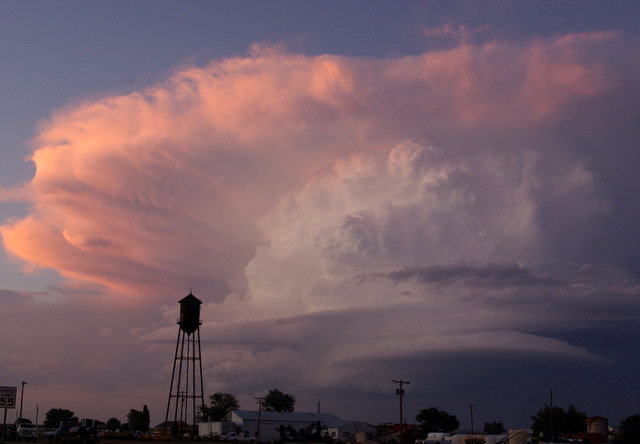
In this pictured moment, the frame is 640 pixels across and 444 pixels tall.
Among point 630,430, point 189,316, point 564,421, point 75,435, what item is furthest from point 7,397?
point 564,421

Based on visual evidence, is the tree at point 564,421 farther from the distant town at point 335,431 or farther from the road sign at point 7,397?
the road sign at point 7,397

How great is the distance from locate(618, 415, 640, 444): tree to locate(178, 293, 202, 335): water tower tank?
230 ft

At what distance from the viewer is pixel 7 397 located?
42.4 meters

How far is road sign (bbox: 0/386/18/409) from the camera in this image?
1658 inches

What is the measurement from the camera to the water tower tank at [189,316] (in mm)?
96125

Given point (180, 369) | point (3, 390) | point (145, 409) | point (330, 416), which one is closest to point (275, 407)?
point (330, 416)

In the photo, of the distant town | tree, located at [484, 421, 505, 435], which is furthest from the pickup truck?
tree, located at [484, 421, 505, 435]

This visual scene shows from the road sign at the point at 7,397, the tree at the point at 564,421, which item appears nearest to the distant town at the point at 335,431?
the tree at the point at 564,421

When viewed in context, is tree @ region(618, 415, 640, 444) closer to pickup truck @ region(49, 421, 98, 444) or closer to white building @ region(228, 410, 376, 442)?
white building @ region(228, 410, 376, 442)

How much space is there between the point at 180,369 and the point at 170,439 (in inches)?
502

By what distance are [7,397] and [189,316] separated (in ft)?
177

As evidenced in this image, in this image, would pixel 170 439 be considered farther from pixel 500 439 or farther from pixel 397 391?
pixel 500 439

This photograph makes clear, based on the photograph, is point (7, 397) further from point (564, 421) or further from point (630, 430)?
point (564, 421)

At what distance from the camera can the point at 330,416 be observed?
529ft
